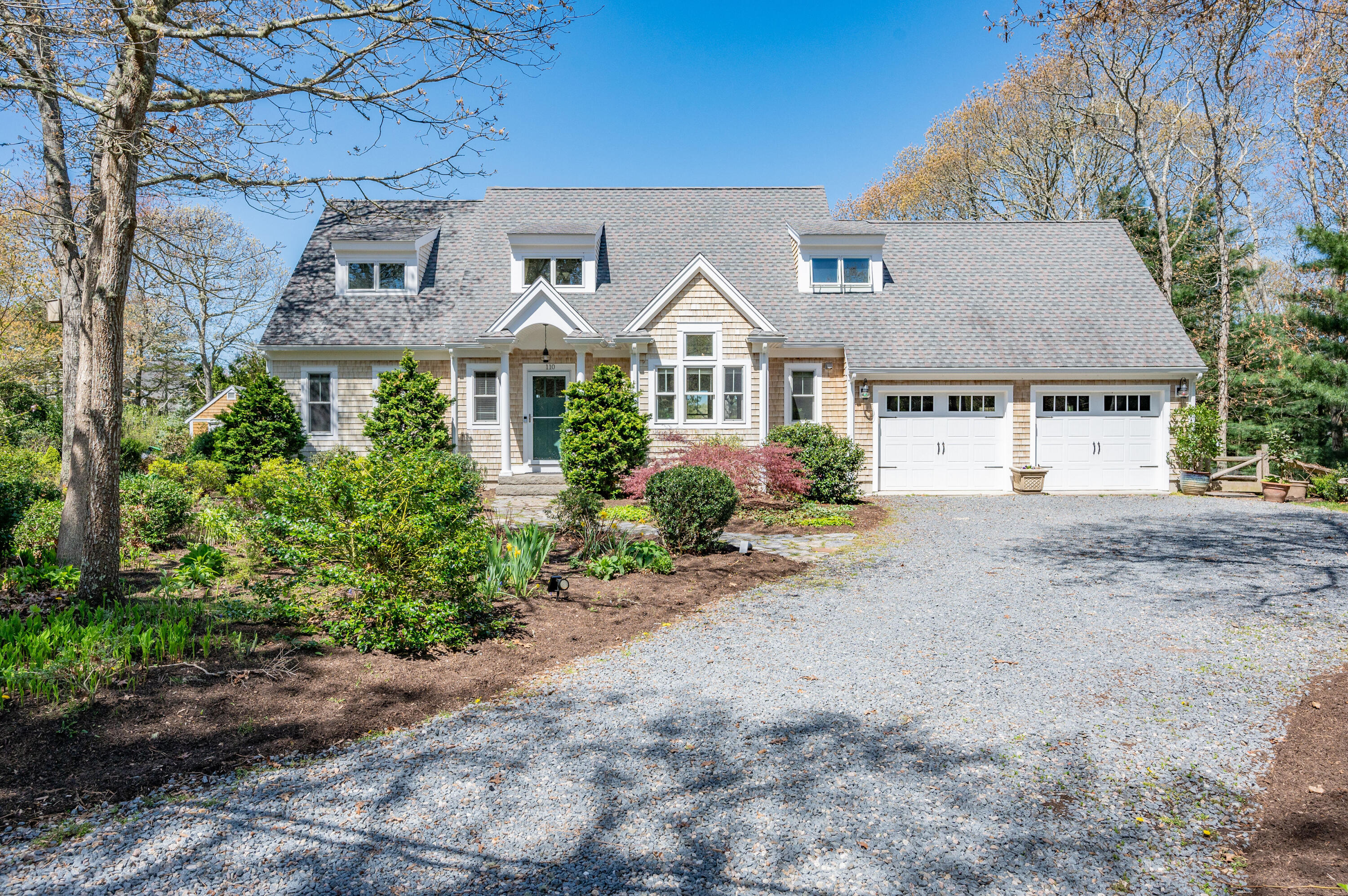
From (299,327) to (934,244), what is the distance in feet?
51.6

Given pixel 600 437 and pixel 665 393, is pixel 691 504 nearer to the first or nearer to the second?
pixel 600 437

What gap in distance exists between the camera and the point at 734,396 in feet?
50.4

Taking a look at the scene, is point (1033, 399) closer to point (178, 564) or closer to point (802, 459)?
point (802, 459)

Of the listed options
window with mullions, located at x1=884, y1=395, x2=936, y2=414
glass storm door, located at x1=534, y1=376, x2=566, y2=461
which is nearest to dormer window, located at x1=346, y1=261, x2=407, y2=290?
glass storm door, located at x1=534, y1=376, x2=566, y2=461

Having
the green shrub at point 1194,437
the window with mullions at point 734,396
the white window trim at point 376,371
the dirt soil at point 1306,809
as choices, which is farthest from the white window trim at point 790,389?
the dirt soil at point 1306,809

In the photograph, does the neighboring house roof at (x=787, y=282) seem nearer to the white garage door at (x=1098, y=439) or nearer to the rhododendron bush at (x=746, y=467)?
the white garage door at (x=1098, y=439)

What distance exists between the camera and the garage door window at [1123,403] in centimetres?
1585

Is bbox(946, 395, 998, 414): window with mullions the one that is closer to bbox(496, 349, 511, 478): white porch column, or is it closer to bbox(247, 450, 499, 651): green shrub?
bbox(496, 349, 511, 478): white porch column

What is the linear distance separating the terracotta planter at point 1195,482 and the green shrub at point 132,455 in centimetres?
2239

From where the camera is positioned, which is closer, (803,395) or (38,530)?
(38,530)

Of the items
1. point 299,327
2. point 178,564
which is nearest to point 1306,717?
point 178,564

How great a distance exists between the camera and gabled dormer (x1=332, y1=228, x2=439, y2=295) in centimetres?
1680

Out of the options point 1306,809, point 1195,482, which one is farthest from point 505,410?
point 1195,482

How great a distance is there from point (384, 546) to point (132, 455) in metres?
15.6
